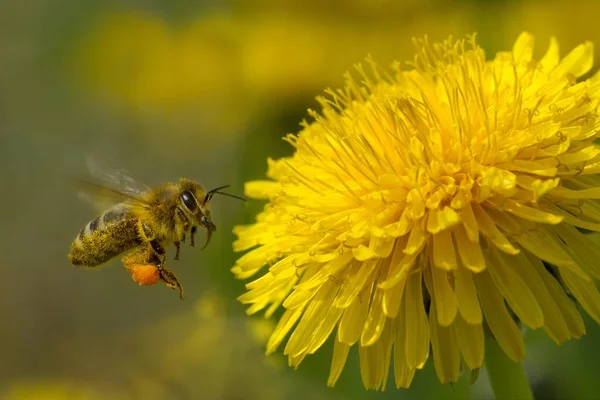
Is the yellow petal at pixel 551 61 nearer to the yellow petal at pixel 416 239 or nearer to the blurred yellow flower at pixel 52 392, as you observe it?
the yellow petal at pixel 416 239

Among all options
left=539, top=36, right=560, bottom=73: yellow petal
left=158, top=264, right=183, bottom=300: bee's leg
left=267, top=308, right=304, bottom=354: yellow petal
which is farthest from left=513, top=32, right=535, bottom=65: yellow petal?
left=158, top=264, right=183, bottom=300: bee's leg

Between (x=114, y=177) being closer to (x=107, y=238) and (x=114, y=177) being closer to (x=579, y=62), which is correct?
(x=107, y=238)

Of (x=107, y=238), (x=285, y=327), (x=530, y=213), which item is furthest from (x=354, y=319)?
(x=107, y=238)

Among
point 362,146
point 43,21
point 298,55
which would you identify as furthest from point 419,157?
point 43,21

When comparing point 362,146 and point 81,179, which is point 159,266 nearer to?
point 81,179

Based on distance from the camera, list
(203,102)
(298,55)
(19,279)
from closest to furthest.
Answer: (298,55)
(203,102)
(19,279)

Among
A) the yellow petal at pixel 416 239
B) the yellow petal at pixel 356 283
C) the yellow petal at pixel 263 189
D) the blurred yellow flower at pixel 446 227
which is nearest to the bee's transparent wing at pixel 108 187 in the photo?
the yellow petal at pixel 263 189

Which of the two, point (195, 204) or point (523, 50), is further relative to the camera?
point (195, 204)
